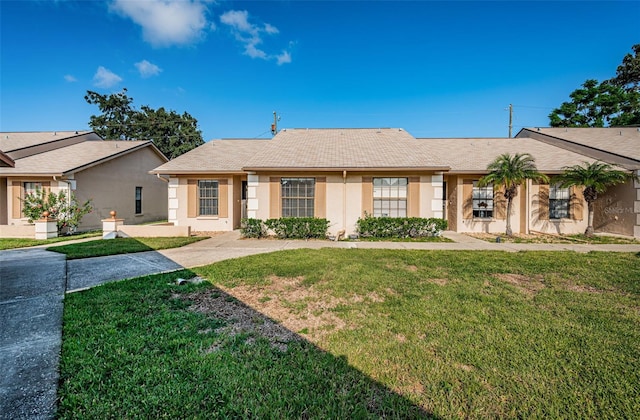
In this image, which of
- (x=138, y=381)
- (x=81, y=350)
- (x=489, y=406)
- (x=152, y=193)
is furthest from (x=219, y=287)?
(x=152, y=193)

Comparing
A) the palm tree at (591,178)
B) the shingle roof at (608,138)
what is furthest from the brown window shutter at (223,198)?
the shingle roof at (608,138)

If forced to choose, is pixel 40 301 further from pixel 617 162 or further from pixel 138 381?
pixel 617 162

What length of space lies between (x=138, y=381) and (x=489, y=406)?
2.91 meters

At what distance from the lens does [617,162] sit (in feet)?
39.7

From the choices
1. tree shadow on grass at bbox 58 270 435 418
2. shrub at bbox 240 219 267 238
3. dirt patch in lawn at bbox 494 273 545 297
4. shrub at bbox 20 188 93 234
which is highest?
shrub at bbox 20 188 93 234

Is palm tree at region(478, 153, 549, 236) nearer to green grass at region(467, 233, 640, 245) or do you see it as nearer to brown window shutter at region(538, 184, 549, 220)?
brown window shutter at region(538, 184, 549, 220)

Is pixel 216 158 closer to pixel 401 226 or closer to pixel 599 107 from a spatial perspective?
pixel 401 226

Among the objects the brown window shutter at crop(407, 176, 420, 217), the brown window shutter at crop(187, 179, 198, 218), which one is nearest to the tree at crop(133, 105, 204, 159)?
the brown window shutter at crop(187, 179, 198, 218)

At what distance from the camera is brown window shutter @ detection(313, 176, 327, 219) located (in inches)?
456

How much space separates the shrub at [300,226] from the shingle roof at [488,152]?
6449 millimetres

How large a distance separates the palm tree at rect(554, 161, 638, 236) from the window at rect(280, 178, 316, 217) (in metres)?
10.4

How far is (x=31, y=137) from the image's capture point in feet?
57.0

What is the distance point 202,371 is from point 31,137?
23.3 meters

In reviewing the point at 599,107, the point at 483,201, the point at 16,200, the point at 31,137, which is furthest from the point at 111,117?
the point at 599,107
